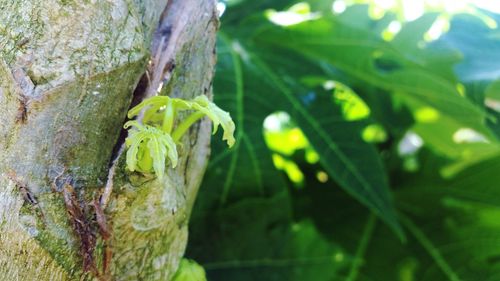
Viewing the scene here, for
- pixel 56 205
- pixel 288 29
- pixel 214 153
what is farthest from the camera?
pixel 288 29

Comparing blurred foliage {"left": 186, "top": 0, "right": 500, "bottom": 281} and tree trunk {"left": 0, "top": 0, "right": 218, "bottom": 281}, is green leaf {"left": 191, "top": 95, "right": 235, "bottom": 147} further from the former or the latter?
blurred foliage {"left": 186, "top": 0, "right": 500, "bottom": 281}

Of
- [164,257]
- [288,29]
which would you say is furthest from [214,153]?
[164,257]

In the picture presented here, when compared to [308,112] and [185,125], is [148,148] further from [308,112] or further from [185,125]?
[308,112]

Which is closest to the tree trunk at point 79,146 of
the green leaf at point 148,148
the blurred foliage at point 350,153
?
the green leaf at point 148,148

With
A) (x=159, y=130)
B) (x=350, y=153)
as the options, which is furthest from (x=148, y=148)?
(x=350, y=153)

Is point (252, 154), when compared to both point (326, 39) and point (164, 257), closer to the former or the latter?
point (326, 39)

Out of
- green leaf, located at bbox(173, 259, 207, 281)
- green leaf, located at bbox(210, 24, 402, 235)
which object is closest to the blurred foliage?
green leaf, located at bbox(210, 24, 402, 235)
